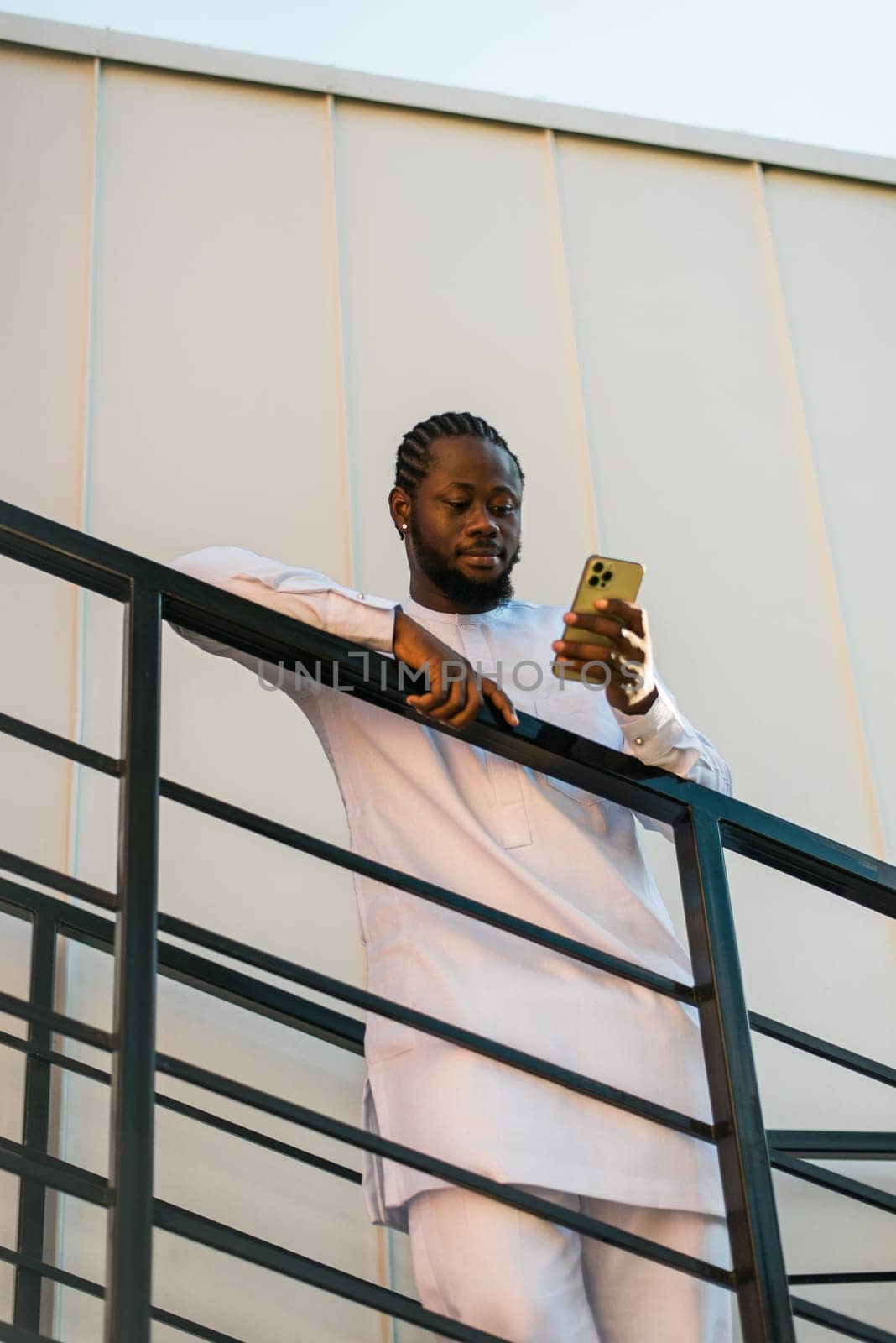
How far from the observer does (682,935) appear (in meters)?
2.76

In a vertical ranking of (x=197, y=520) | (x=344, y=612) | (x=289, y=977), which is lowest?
(x=289, y=977)

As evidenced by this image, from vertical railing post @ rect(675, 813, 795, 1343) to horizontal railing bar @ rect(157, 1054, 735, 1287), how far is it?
39mm

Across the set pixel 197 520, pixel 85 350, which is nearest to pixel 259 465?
pixel 197 520

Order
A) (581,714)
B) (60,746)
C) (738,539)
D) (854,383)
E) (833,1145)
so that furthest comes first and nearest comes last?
(854,383) < (738,539) < (833,1145) < (581,714) < (60,746)

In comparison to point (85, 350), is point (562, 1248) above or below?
below

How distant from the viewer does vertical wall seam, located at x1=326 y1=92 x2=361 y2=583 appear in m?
2.89

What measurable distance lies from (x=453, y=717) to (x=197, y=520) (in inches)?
63.4

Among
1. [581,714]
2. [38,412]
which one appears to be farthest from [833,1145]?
[38,412]

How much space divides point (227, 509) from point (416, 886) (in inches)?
66.8

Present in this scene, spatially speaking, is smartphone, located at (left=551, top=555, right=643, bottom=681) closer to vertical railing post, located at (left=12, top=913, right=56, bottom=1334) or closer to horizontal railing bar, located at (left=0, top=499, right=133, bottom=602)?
horizontal railing bar, located at (left=0, top=499, right=133, bottom=602)

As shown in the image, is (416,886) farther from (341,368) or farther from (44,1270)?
(341,368)

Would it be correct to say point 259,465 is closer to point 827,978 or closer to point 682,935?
point 682,935

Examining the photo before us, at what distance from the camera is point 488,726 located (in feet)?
4.54

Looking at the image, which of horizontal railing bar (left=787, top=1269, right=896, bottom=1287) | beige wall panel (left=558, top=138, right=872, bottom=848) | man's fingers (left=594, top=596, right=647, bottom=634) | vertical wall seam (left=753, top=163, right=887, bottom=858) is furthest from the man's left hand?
vertical wall seam (left=753, top=163, right=887, bottom=858)
